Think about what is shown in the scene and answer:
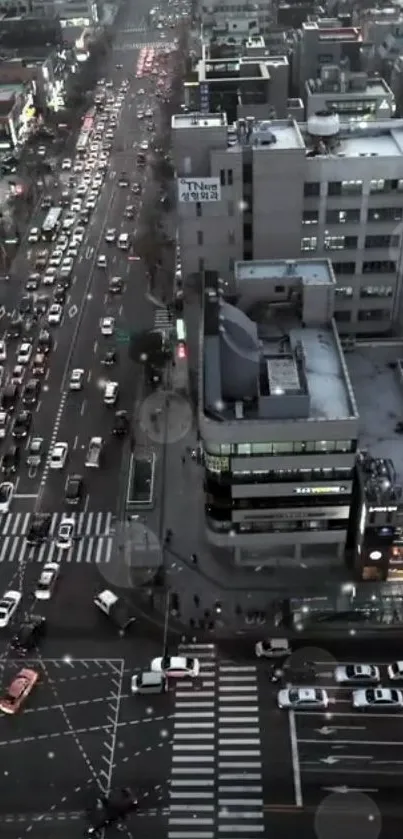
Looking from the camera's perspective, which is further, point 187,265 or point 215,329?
point 187,265

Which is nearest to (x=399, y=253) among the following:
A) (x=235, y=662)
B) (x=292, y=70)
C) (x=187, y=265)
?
(x=187, y=265)

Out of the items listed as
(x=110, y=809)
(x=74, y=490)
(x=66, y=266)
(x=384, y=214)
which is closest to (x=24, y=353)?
(x=66, y=266)

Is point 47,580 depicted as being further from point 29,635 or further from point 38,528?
point 38,528

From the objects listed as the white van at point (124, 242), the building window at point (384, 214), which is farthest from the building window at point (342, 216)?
the white van at point (124, 242)

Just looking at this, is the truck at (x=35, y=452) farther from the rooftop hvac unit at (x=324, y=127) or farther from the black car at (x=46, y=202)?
the black car at (x=46, y=202)

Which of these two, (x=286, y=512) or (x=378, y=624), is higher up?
(x=286, y=512)

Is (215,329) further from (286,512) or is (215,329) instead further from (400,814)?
(400,814)
